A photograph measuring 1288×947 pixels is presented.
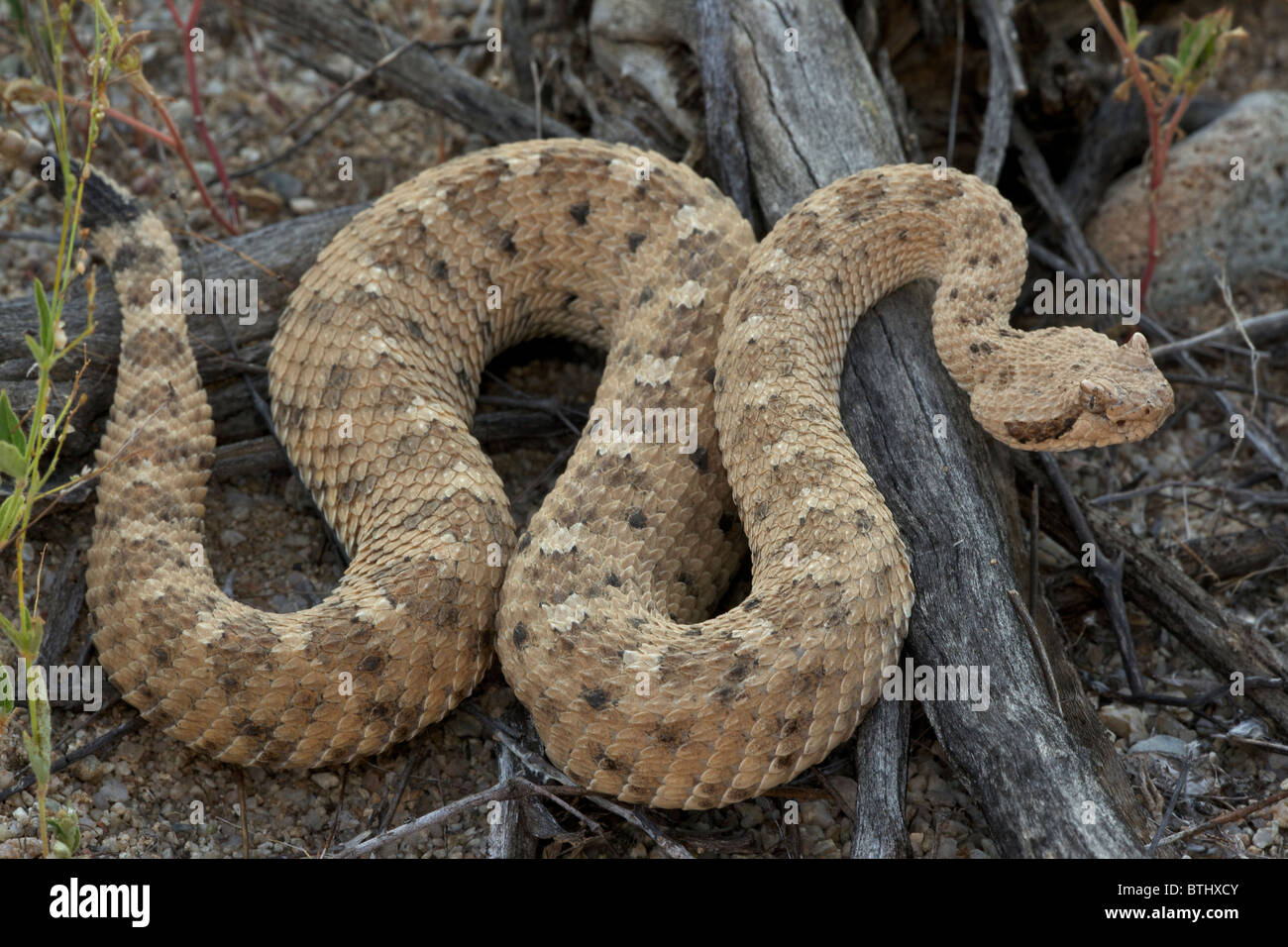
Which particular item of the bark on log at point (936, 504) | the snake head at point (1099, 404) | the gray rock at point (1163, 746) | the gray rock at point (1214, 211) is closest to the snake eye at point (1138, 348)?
the snake head at point (1099, 404)

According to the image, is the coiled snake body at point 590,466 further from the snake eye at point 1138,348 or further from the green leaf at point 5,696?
the green leaf at point 5,696

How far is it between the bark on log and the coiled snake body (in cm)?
18

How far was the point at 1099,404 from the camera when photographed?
4.17m

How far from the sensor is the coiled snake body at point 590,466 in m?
3.96

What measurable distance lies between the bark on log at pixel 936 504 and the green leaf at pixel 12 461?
8.80 feet

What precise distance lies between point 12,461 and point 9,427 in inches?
8.5

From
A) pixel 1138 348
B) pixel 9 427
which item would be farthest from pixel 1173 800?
pixel 9 427

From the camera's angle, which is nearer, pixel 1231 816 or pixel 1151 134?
pixel 1231 816

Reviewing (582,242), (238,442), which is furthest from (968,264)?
(238,442)

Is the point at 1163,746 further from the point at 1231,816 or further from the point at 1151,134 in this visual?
the point at 1151,134

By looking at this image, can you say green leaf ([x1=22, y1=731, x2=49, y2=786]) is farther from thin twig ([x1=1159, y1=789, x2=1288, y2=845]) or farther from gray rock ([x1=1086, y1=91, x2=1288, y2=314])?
gray rock ([x1=1086, y1=91, x2=1288, y2=314])

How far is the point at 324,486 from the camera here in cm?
493

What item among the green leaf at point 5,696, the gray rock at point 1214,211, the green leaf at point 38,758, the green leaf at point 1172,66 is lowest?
the green leaf at point 38,758

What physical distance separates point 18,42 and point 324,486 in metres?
3.60
